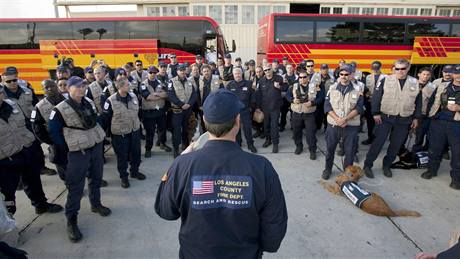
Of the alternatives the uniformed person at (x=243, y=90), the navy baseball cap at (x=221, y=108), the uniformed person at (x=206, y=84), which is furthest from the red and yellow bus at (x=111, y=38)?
the navy baseball cap at (x=221, y=108)

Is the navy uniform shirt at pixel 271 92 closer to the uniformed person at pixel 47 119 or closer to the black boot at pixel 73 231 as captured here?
the uniformed person at pixel 47 119

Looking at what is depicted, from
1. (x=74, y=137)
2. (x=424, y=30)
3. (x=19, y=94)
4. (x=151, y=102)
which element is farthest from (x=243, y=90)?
(x=424, y=30)

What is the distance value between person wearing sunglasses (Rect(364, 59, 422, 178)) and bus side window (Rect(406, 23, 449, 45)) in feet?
28.0

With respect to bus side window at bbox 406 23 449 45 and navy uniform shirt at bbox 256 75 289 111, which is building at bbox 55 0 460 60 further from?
navy uniform shirt at bbox 256 75 289 111

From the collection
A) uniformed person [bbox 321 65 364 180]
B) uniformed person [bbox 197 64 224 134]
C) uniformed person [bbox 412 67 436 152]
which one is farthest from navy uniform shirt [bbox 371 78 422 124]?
uniformed person [bbox 197 64 224 134]

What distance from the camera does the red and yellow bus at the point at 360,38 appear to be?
11.4 meters

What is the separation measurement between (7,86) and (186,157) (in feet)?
14.2

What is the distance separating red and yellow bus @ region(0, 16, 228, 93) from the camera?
1175 cm

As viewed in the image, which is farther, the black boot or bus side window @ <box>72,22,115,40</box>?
bus side window @ <box>72,22,115,40</box>

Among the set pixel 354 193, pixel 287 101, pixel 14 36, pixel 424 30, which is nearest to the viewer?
pixel 354 193

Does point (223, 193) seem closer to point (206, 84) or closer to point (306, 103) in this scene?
point (306, 103)

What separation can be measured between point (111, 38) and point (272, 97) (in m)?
8.72

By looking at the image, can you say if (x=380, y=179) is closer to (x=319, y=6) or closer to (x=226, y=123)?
(x=226, y=123)

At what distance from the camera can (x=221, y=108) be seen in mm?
1543
